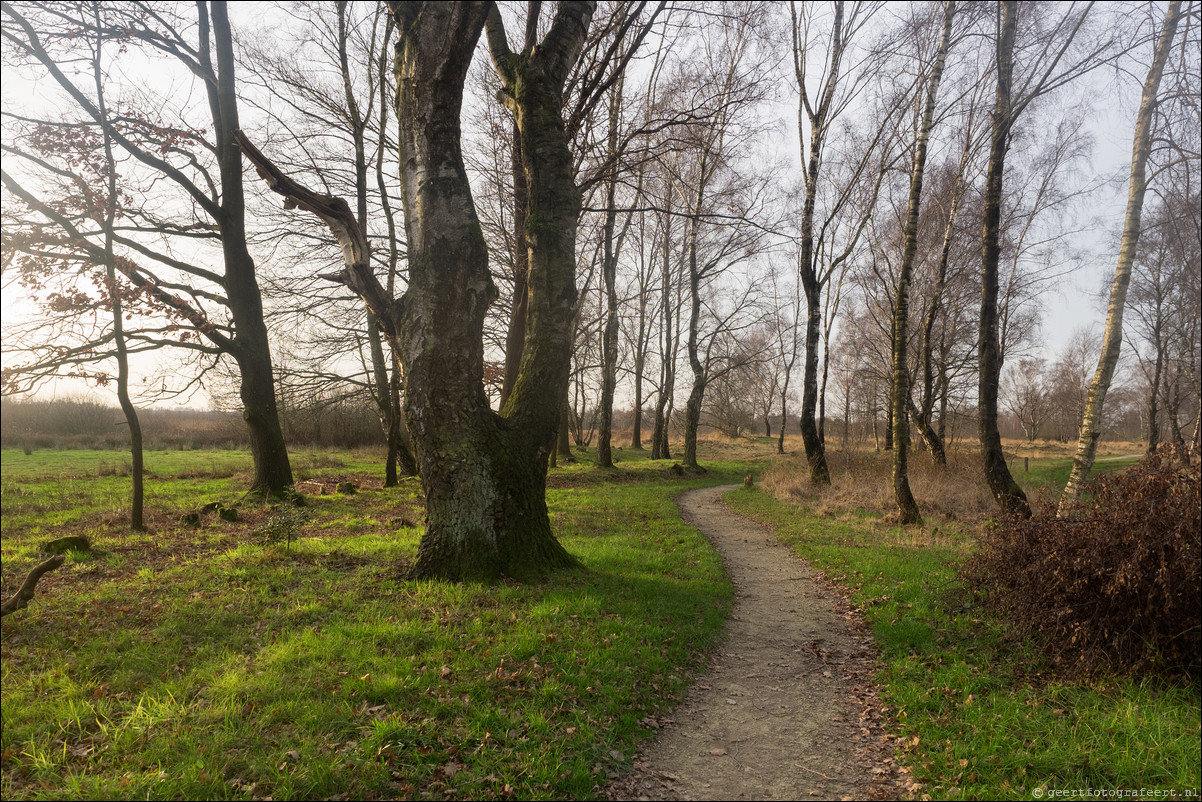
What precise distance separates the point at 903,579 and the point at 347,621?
7.14 metres

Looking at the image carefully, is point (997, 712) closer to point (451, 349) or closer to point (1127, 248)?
point (451, 349)

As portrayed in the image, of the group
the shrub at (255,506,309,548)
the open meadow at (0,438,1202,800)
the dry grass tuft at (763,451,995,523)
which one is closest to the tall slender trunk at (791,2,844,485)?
the dry grass tuft at (763,451,995,523)

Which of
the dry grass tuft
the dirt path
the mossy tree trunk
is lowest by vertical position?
the dirt path

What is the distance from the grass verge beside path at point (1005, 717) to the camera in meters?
3.38

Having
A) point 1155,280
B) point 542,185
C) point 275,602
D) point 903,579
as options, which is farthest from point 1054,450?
point 275,602

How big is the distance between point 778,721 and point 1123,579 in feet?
9.89

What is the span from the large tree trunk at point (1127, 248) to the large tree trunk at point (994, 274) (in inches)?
100

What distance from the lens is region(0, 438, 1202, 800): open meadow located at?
122 inches

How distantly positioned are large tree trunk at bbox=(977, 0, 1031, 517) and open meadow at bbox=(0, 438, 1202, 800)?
5327mm

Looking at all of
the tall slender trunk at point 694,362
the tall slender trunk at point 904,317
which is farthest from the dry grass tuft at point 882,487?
the tall slender trunk at point 694,362

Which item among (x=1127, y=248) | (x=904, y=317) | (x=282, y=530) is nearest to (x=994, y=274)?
(x=904, y=317)

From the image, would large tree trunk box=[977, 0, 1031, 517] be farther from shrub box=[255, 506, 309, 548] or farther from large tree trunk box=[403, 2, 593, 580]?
shrub box=[255, 506, 309, 548]

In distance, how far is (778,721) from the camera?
429 cm

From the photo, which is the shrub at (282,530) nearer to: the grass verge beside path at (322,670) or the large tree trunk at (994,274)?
the grass verge beside path at (322,670)
